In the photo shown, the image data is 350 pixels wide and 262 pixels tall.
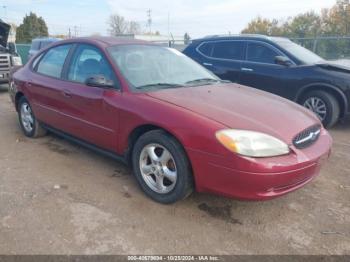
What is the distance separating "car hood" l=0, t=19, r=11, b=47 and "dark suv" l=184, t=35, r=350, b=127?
5918mm

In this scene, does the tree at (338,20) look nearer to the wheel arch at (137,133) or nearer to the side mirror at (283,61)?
the side mirror at (283,61)

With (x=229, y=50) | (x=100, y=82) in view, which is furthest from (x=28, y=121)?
(x=229, y=50)

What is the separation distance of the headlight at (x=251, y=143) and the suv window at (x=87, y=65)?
1.53 m

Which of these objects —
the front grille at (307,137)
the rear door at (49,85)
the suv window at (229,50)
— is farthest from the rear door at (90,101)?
the suv window at (229,50)

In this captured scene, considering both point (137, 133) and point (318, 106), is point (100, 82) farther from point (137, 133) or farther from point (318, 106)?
point (318, 106)

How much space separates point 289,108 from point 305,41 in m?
12.4

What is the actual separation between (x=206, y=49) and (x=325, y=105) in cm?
285

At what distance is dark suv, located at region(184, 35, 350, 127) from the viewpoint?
6000 millimetres

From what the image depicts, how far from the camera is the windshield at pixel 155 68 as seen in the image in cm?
360

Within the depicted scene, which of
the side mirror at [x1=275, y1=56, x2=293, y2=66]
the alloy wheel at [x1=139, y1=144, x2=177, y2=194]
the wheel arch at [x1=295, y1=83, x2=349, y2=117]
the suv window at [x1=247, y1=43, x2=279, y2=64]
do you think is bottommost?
the alloy wheel at [x1=139, y1=144, x2=177, y2=194]

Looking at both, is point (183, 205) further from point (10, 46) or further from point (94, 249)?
point (10, 46)

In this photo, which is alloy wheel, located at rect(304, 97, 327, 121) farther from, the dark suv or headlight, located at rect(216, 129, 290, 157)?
headlight, located at rect(216, 129, 290, 157)

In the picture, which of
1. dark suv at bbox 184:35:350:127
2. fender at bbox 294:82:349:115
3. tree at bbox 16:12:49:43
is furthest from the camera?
tree at bbox 16:12:49:43

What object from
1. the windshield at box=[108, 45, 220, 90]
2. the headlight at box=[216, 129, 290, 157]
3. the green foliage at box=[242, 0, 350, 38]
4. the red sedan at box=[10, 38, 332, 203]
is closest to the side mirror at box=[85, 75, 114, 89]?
the red sedan at box=[10, 38, 332, 203]
